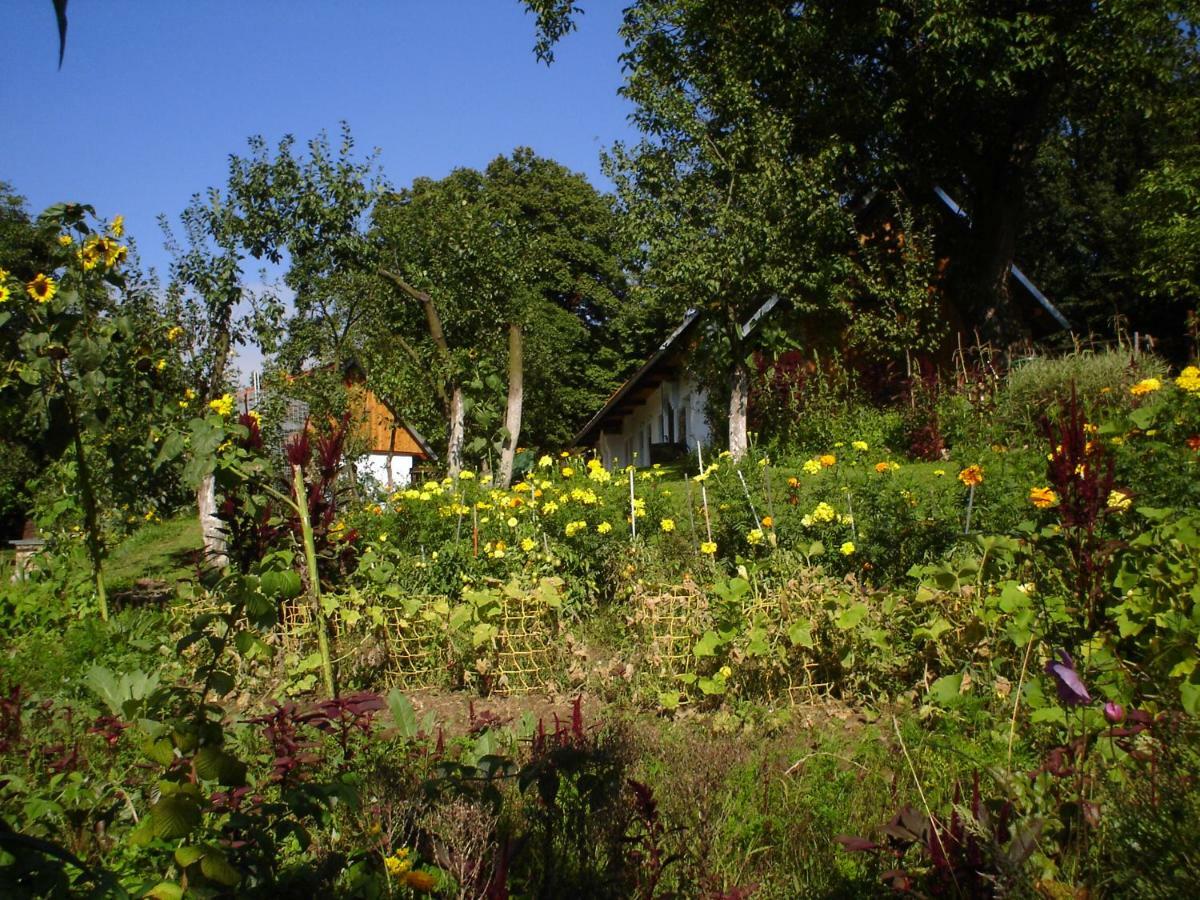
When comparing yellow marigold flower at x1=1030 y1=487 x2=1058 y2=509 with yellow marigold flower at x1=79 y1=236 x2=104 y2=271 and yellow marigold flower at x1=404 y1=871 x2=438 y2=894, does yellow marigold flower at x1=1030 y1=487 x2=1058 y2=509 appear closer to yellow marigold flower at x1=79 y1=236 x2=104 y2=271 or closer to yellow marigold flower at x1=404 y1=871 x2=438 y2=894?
yellow marigold flower at x1=404 y1=871 x2=438 y2=894

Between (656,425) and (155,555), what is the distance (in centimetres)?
A: 1329

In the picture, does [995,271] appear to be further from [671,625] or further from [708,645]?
[708,645]

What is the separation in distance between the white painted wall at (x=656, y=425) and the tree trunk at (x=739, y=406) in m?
2.02

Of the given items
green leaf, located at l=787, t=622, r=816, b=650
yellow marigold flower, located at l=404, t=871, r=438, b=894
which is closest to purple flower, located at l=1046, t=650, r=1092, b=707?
yellow marigold flower, located at l=404, t=871, r=438, b=894

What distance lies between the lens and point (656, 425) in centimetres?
2395

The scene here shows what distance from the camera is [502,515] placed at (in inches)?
277

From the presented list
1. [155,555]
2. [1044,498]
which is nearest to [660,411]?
[155,555]

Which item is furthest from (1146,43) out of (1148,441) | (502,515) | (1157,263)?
(502,515)

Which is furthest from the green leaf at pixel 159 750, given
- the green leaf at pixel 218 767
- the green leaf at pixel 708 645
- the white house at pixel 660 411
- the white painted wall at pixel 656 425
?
the white house at pixel 660 411

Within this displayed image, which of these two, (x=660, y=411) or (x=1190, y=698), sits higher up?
(x=660, y=411)

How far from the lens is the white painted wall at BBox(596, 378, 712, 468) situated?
1862cm

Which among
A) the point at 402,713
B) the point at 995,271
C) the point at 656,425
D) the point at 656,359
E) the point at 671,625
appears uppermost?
the point at 995,271

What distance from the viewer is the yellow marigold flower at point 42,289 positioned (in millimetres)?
5260

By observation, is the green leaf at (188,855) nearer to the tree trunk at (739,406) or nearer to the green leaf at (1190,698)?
the green leaf at (1190,698)
